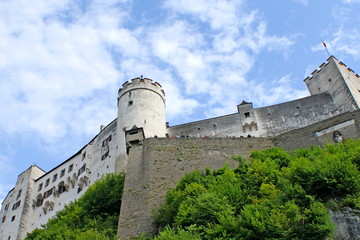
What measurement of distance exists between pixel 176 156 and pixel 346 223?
41.4 ft

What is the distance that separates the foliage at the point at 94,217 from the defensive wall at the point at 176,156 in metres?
1.51

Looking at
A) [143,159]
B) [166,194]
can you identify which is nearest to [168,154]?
[143,159]

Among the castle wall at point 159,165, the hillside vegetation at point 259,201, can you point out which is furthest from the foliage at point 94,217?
the castle wall at point 159,165

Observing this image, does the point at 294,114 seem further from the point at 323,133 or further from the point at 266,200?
the point at 266,200

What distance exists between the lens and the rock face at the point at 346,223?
43.4 feet

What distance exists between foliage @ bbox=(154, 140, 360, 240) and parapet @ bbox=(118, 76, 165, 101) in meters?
16.8

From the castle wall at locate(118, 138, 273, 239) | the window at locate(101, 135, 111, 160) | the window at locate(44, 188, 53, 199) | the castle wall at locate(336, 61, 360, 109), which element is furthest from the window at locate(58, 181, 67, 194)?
the castle wall at locate(336, 61, 360, 109)

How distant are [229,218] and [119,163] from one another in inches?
708

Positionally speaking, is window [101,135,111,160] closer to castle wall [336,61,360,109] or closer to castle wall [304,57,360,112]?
castle wall [304,57,360,112]

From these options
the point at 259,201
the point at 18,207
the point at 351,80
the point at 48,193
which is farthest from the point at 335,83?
the point at 18,207

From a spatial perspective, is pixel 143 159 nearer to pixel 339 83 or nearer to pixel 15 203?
pixel 339 83

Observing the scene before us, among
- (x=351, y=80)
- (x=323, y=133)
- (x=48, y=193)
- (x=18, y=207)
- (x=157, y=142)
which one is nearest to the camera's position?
(x=323, y=133)

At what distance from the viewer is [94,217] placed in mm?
23859

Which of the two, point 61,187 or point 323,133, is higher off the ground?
point 61,187
